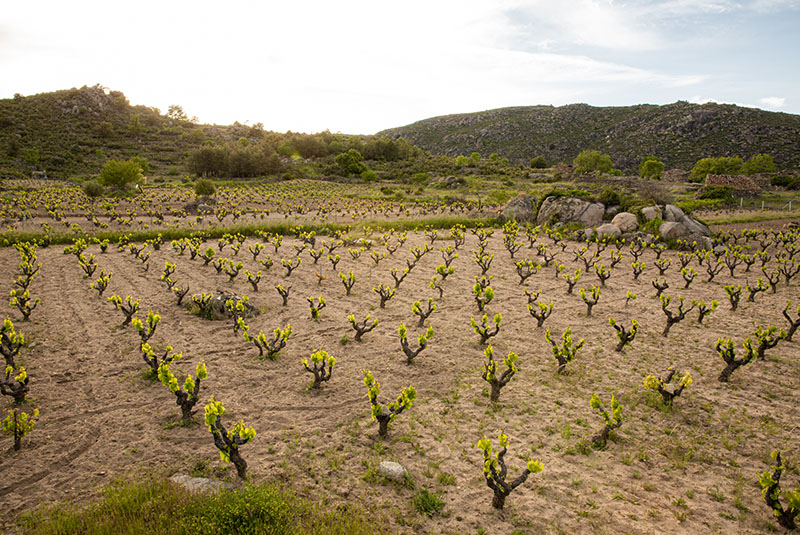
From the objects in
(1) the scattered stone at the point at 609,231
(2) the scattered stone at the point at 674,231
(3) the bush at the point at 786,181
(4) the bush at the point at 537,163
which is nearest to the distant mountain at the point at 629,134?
(4) the bush at the point at 537,163

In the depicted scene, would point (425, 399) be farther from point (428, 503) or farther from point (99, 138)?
point (99, 138)

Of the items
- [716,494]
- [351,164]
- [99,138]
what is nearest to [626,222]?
[716,494]

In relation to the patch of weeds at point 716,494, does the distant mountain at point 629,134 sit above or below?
above

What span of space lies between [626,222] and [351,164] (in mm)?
59659

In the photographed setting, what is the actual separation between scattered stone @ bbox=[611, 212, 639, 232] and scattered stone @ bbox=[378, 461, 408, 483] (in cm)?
2570

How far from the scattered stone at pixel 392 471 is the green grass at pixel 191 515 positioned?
721 millimetres

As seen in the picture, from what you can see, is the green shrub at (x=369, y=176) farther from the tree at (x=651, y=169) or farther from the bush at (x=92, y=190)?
Answer: the tree at (x=651, y=169)

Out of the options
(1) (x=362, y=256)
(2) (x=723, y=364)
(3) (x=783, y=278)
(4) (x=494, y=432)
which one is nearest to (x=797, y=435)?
(2) (x=723, y=364)

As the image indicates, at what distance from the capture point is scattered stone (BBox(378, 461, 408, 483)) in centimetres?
565

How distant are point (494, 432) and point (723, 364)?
6690 mm

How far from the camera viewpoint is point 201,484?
17.4 feet

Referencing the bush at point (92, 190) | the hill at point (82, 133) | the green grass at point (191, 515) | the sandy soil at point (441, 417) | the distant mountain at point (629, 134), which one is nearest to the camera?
the green grass at point (191, 515)

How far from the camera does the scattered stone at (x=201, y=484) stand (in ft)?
16.9

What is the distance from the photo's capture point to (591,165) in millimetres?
77000
